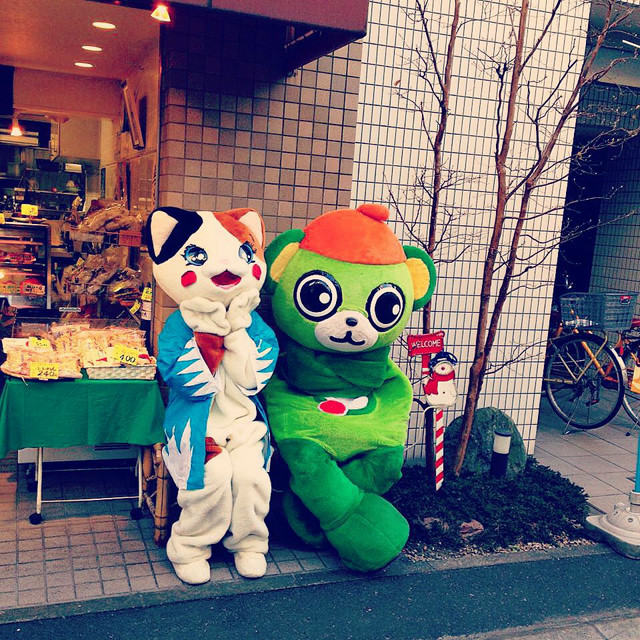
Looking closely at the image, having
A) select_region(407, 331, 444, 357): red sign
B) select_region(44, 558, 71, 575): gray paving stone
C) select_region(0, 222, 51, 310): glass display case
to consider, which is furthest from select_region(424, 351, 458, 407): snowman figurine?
select_region(0, 222, 51, 310): glass display case

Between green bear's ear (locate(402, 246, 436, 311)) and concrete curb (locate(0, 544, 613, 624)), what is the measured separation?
1.83 meters

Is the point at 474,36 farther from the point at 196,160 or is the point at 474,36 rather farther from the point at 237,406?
the point at 237,406

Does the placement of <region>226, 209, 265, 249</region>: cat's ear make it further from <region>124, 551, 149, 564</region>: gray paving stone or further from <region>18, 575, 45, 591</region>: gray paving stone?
<region>18, 575, 45, 591</region>: gray paving stone

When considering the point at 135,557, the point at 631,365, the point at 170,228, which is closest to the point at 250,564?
the point at 135,557

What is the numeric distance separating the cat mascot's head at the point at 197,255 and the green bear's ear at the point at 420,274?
4.17 ft

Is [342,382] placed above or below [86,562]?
above

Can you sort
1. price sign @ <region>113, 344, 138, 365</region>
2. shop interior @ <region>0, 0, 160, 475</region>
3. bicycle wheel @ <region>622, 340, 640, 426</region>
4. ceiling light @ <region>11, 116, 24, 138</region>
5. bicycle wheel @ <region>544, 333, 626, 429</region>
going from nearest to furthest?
price sign @ <region>113, 344, 138, 365</region>, shop interior @ <region>0, 0, 160, 475</region>, bicycle wheel @ <region>544, 333, 626, 429</region>, bicycle wheel @ <region>622, 340, 640, 426</region>, ceiling light @ <region>11, 116, 24, 138</region>

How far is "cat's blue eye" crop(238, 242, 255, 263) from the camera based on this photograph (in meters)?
4.66

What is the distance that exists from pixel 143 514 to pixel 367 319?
232cm

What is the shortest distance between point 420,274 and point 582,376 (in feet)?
12.6

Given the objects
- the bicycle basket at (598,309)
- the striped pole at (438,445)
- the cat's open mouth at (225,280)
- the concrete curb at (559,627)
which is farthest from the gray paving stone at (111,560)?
the bicycle basket at (598,309)

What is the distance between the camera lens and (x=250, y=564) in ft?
15.6

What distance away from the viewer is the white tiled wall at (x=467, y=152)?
624 cm

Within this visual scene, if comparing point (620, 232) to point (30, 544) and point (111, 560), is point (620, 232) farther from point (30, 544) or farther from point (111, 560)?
point (30, 544)
